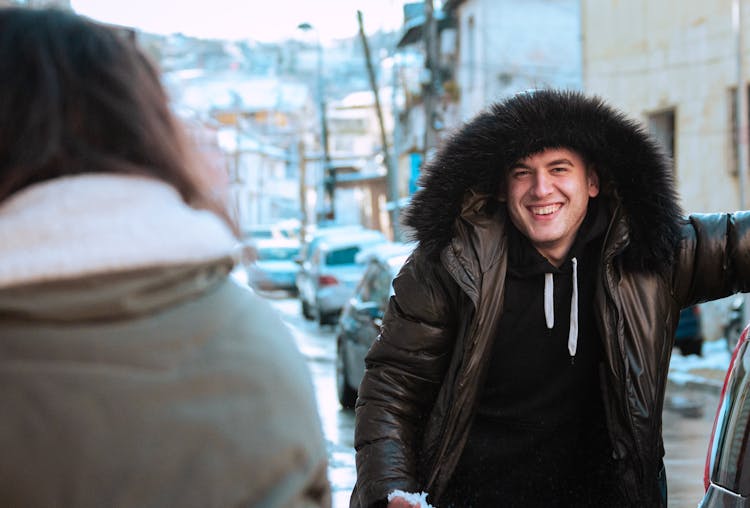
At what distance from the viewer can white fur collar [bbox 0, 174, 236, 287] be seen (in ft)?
5.16

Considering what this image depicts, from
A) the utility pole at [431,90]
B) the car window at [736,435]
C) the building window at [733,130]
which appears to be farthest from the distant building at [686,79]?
the car window at [736,435]

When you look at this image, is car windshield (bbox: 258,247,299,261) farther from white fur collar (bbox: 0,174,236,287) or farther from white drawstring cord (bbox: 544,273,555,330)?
white fur collar (bbox: 0,174,236,287)

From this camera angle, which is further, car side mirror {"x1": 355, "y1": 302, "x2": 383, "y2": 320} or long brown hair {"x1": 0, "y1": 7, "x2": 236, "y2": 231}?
car side mirror {"x1": 355, "y1": 302, "x2": 383, "y2": 320}

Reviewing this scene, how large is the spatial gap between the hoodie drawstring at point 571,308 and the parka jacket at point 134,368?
7.15 feet

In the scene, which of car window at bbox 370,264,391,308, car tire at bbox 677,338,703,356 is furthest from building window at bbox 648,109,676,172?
car window at bbox 370,264,391,308

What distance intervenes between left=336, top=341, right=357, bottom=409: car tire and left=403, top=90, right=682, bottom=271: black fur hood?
9.05 m

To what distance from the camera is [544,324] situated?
3887mm

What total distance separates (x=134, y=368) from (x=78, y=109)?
1.28 feet

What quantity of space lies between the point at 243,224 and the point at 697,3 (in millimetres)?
20741

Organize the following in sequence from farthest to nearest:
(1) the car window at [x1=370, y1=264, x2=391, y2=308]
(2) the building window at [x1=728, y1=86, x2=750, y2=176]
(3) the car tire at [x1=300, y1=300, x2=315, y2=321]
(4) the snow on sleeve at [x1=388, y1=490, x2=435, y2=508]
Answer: (3) the car tire at [x1=300, y1=300, x2=315, y2=321] < (2) the building window at [x1=728, y1=86, x2=750, y2=176] < (1) the car window at [x1=370, y1=264, x2=391, y2=308] < (4) the snow on sleeve at [x1=388, y1=490, x2=435, y2=508]

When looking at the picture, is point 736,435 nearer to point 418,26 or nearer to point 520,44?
point 520,44

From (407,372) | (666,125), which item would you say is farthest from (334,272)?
(407,372)

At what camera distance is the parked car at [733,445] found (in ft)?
11.9

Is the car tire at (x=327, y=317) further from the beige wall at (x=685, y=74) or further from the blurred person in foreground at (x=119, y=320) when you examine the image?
the blurred person in foreground at (x=119, y=320)
